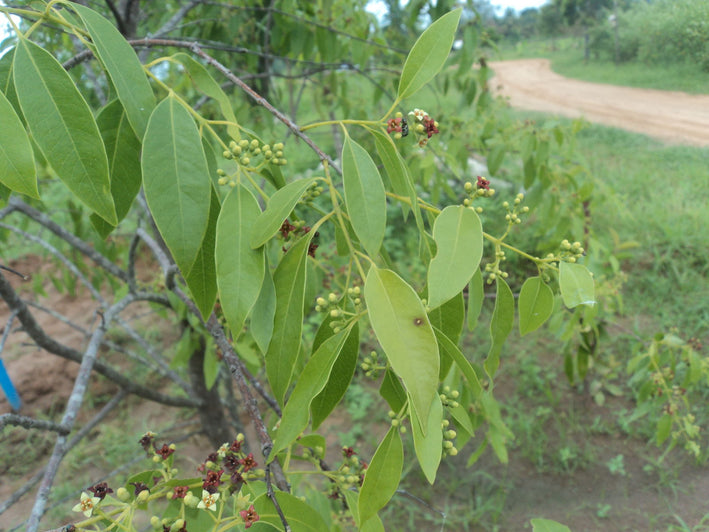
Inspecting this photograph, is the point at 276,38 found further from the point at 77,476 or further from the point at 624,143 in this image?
the point at 77,476

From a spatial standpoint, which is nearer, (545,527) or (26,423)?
(545,527)

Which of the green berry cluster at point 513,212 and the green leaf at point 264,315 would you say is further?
the green berry cluster at point 513,212

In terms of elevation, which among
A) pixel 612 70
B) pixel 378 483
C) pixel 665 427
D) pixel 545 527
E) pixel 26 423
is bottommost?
pixel 665 427

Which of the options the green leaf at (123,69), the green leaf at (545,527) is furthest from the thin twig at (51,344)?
the green leaf at (545,527)

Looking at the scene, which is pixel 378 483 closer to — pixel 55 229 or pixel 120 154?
pixel 120 154

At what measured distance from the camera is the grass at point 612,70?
1.41 metres

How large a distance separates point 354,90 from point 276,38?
135cm

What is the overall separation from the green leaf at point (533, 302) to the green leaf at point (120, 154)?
1.85 ft

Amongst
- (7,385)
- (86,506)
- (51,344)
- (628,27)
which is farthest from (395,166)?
(628,27)

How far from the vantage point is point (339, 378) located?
0.67 metres

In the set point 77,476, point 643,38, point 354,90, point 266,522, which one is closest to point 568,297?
point 266,522

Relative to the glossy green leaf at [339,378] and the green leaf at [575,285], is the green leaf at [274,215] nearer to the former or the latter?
the glossy green leaf at [339,378]

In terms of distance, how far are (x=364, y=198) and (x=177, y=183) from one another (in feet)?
0.70

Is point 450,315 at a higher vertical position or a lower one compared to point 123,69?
lower
